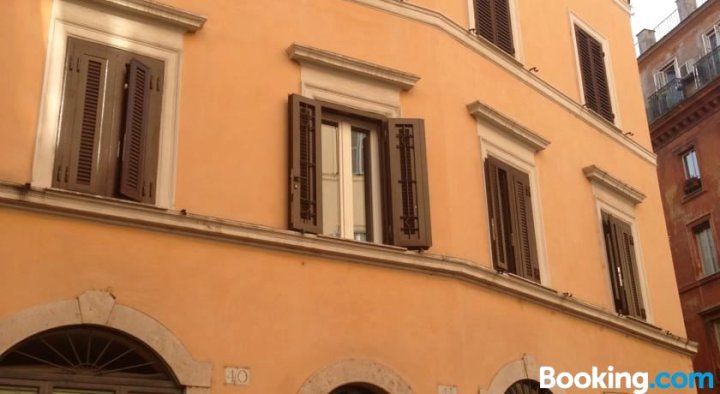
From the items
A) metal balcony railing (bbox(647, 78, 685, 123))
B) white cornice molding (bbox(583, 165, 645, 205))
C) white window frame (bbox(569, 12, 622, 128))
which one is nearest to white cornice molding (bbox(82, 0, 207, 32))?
white cornice molding (bbox(583, 165, 645, 205))

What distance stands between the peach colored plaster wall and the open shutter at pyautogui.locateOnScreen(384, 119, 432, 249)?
465 millimetres

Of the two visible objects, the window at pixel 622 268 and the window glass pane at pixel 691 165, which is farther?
the window glass pane at pixel 691 165

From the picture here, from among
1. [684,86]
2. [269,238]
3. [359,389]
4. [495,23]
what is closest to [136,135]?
[269,238]

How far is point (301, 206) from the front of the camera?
32.1 feet

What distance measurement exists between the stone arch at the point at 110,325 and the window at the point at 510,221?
14.3 feet

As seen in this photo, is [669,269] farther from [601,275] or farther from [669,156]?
[669,156]

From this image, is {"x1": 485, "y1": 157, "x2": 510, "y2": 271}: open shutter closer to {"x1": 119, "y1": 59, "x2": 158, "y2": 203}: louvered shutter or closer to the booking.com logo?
the booking.com logo

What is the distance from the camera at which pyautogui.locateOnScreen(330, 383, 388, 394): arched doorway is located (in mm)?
9521

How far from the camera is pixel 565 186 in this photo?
13.4m

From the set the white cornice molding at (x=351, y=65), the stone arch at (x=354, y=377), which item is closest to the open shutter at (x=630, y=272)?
the white cornice molding at (x=351, y=65)

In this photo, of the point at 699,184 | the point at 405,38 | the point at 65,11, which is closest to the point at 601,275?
the point at 405,38

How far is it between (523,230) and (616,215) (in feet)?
10.3

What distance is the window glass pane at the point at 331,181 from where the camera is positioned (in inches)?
400

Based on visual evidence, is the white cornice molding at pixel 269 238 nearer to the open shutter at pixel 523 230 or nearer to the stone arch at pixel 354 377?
the open shutter at pixel 523 230
